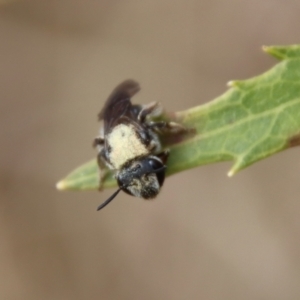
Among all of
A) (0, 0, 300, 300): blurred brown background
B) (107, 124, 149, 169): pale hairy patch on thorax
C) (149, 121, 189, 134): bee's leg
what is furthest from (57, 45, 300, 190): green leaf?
(0, 0, 300, 300): blurred brown background

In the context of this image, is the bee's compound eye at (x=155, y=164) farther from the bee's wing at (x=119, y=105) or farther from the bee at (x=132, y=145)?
the bee's wing at (x=119, y=105)

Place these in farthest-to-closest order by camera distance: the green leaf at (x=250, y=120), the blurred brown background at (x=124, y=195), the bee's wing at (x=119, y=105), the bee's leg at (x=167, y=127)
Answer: the blurred brown background at (x=124, y=195), the bee's wing at (x=119, y=105), the bee's leg at (x=167, y=127), the green leaf at (x=250, y=120)

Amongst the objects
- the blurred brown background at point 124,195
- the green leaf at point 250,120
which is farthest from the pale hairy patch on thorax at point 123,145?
the blurred brown background at point 124,195

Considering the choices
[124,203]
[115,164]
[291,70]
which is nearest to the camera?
[291,70]

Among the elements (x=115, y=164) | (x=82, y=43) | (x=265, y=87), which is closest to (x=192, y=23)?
(x=82, y=43)

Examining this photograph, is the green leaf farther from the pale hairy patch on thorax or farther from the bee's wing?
the bee's wing

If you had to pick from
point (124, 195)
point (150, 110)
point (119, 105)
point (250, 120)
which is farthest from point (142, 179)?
point (124, 195)

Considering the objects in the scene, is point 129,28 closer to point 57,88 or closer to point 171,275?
point 57,88

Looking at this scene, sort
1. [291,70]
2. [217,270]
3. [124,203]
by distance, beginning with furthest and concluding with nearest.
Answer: [124,203]
[217,270]
[291,70]

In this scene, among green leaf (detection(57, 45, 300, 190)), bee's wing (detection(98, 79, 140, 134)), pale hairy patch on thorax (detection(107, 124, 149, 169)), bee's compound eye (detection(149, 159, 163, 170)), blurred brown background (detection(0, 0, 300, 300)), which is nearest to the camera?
green leaf (detection(57, 45, 300, 190))
